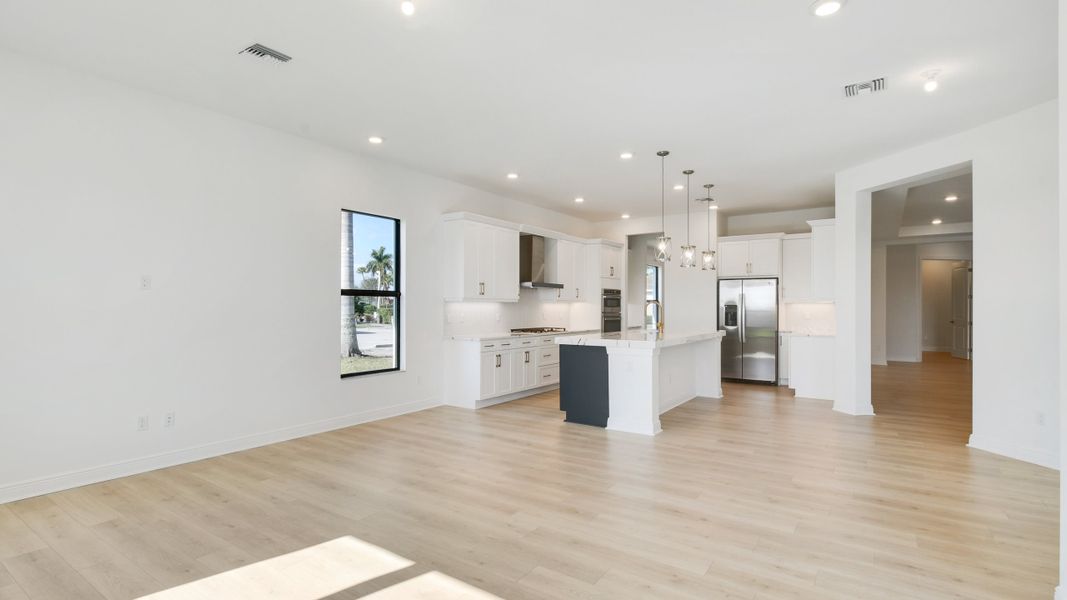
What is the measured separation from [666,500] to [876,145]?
4259mm

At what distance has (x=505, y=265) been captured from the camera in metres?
7.19

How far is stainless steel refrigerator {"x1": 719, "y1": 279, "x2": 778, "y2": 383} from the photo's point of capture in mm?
8328

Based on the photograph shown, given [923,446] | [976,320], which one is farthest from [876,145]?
[923,446]

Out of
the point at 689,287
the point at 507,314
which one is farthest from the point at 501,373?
the point at 689,287

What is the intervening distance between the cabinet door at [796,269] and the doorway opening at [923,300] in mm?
1147

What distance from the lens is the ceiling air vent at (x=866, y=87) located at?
12.6 feet

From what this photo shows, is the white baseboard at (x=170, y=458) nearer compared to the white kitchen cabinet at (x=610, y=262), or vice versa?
the white baseboard at (x=170, y=458)

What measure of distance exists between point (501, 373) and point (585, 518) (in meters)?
3.72

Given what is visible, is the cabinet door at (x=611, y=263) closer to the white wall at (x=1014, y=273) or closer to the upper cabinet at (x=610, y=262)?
the upper cabinet at (x=610, y=262)

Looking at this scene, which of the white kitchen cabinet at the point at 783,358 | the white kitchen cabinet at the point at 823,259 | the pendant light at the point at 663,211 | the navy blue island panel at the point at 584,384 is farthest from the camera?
the white kitchen cabinet at the point at 783,358

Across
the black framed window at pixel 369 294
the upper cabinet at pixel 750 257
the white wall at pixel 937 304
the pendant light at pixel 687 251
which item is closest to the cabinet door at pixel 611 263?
the pendant light at pixel 687 251

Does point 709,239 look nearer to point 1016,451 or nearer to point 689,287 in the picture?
point 689,287

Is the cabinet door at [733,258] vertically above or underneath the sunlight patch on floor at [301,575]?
above

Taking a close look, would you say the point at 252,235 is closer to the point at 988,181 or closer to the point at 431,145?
the point at 431,145
